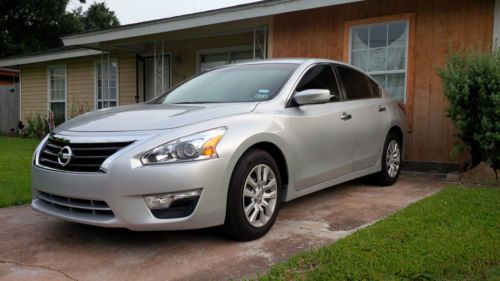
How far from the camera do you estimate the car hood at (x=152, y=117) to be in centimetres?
355

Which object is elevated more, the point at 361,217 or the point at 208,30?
the point at 208,30

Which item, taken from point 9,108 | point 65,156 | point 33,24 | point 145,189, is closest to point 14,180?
point 65,156

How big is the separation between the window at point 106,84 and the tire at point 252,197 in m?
10.8

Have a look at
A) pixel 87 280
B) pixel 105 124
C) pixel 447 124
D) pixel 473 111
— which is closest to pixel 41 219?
pixel 105 124

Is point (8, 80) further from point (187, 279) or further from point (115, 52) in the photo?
point (187, 279)

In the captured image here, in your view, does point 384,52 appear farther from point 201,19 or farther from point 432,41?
point 201,19

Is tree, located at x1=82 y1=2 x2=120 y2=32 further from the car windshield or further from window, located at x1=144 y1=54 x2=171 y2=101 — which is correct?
the car windshield

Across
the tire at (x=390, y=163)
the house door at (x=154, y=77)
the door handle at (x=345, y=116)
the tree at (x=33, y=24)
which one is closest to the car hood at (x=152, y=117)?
the door handle at (x=345, y=116)

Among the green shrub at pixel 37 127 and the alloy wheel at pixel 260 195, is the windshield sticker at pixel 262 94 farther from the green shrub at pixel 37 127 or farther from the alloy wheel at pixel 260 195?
the green shrub at pixel 37 127

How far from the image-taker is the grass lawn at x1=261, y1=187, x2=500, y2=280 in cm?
294

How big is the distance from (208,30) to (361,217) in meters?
6.84

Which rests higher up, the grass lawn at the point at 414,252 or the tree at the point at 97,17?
the tree at the point at 97,17

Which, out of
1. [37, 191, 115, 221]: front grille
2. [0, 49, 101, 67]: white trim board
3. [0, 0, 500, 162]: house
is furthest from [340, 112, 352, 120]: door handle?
[0, 49, 101, 67]: white trim board

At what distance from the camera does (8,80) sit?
26688mm
